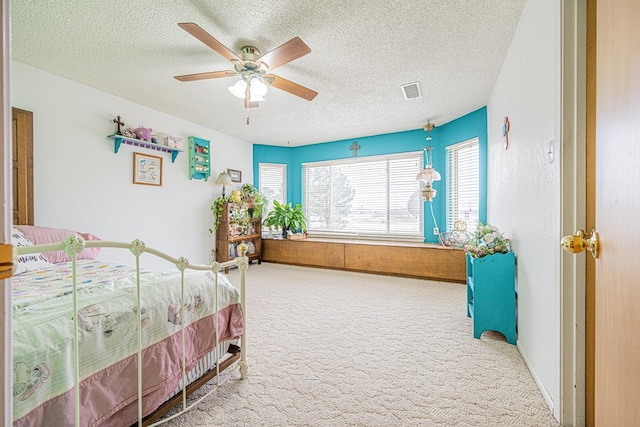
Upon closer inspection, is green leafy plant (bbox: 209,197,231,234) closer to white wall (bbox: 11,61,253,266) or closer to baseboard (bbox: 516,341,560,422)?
white wall (bbox: 11,61,253,266)

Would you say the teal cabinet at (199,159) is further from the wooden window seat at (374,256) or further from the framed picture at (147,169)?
the wooden window seat at (374,256)

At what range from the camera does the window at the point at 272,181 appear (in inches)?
212

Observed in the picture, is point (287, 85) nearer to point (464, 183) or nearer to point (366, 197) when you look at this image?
point (464, 183)

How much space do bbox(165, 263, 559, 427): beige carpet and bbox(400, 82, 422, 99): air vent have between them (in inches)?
92.4

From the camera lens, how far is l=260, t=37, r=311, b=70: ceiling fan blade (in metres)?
1.73

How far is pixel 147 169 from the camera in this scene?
3457 millimetres

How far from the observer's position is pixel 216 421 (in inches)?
53.5

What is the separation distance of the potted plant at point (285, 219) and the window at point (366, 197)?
43 centimetres

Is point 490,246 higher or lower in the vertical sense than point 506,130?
lower

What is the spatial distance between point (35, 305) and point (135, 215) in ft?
8.20

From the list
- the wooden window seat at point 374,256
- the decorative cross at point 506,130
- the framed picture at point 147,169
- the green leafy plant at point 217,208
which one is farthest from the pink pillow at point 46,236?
the decorative cross at point 506,130

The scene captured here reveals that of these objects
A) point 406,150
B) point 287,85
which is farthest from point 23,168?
point 406,150

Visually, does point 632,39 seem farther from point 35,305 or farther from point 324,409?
point 35,305

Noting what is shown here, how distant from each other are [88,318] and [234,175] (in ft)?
13.0
